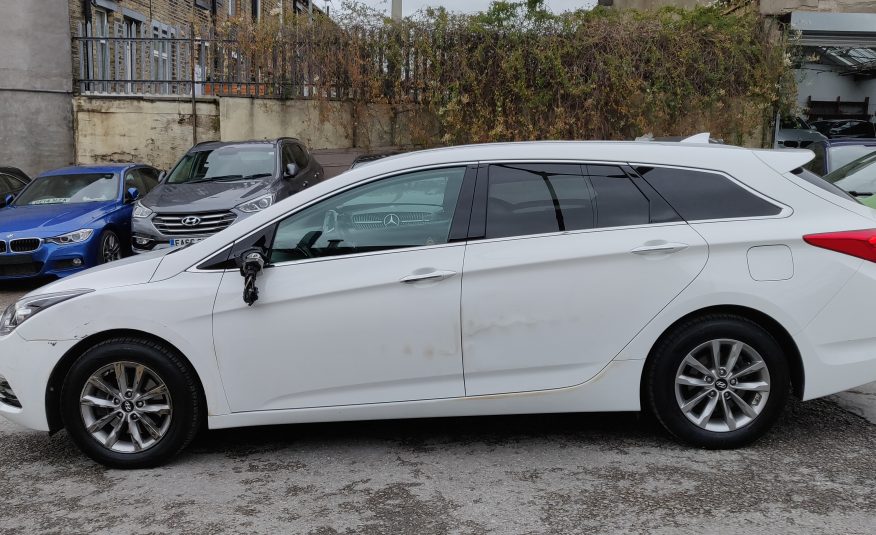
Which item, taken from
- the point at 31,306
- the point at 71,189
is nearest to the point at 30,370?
the point at 31,306

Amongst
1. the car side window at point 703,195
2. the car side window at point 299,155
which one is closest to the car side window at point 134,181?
the car side window at point 299,155

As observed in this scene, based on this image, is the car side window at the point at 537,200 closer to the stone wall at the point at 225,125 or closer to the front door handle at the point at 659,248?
the front door handle at the point at 659,248

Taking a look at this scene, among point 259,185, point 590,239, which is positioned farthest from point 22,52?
point 590,239

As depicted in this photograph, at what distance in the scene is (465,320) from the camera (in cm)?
411

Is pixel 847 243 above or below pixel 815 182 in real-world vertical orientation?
below

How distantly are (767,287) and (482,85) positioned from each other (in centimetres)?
1137

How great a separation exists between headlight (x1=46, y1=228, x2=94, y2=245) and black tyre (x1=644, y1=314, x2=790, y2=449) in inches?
306

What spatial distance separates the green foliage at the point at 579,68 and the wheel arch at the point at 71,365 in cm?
1126

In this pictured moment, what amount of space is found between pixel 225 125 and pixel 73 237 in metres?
6.65

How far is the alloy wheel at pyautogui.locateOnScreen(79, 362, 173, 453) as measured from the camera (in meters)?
4.22

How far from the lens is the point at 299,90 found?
619 inches

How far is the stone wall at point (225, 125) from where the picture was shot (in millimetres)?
15695

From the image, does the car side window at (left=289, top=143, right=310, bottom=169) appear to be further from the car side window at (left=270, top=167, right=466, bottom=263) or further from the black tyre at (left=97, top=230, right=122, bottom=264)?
the car side window at (left=270, top=167, right=466, bottom=263)

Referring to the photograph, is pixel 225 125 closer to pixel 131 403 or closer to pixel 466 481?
pixel 131 403
